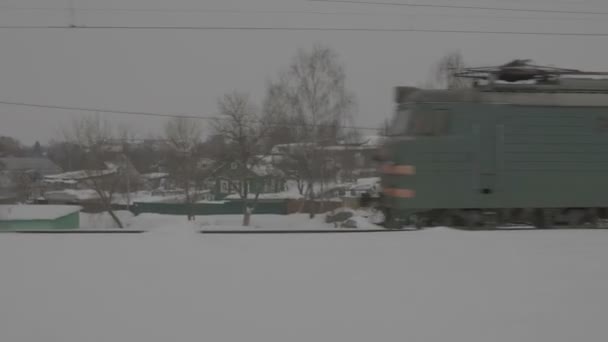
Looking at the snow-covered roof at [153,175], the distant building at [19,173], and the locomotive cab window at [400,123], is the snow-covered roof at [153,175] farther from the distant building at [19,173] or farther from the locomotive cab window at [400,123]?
the locomotive cab window at [400,123]

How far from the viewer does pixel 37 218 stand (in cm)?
1850

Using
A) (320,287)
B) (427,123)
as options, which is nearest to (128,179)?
(427,123)

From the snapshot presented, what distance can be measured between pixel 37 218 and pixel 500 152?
17.5 m

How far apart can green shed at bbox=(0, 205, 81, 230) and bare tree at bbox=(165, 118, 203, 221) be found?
311 inches

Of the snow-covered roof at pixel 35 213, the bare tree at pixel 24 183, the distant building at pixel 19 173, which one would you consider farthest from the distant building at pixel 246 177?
the bare tree at pixel 24 183

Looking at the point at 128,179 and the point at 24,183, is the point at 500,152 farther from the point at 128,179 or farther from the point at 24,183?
the point at 24,183

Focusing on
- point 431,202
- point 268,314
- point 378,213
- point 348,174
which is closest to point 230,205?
point 348,174

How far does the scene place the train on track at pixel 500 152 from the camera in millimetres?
9078

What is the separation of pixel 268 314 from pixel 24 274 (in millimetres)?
2399

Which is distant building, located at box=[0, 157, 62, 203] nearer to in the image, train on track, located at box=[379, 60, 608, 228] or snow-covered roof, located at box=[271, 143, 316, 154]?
snow-covered roof, located at box=[271, 143, 316, 154]

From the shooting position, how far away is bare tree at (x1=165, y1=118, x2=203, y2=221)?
3059 centimetres

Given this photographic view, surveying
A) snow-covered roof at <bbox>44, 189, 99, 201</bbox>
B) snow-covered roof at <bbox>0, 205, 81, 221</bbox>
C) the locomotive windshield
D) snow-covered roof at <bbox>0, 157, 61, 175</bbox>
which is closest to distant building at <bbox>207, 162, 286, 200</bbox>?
snow-covered roof at <bbox>44, 189, 99, 201</bbox>

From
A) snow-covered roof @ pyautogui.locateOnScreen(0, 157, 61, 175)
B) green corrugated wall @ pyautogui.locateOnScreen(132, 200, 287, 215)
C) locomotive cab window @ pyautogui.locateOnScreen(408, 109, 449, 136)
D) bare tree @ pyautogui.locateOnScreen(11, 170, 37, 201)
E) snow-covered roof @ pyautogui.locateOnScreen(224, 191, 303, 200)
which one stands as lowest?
green corrugated wall @ pyautogui.locateOnScreen(132, 200, 287, 215)

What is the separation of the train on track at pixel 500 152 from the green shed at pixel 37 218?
49.2 ft
